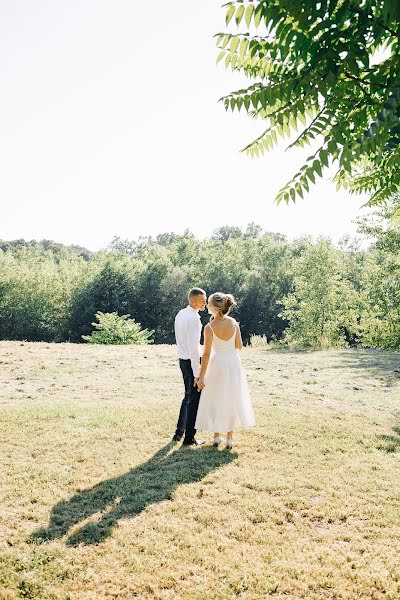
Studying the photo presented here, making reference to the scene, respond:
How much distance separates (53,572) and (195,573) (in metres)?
1.27

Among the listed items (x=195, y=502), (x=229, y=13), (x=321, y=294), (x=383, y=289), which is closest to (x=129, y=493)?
(x=195, y=502)

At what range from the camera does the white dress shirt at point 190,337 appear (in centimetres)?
769

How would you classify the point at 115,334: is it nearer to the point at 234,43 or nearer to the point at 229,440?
the point at 229,440

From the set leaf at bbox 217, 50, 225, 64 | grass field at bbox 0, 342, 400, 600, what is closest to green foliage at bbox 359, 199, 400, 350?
grass field at bbox 0, 342, 400, 600

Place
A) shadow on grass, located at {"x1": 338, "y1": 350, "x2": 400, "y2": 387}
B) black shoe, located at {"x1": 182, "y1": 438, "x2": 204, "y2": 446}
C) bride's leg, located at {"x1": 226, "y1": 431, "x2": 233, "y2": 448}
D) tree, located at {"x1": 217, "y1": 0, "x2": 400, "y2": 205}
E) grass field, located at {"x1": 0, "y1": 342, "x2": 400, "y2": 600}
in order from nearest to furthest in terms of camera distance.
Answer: tree, located at {"x1": 217, "y1": 0, "x2": 400, "y2": 205}
grass field, located at {"x1": 0, "y1": 342, "x2": 400, "y2": 600}
bride's leg, located at {"x1": 226, "y1": 431, "x2": 233, "y2": 448}
black shoe, located at {"x1": 182, "y1": 438, "x2": 204, "y2": 446}
shadow on grass, located at {"x1": 338, "y1": 350, "x2": 400, "y2": 387}

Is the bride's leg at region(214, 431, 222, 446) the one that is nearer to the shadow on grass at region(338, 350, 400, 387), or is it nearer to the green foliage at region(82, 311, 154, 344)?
the shadow on grass at region(338, 350, 400, 387)

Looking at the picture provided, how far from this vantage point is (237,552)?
180 inches

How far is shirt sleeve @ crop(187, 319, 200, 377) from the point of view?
302 inches

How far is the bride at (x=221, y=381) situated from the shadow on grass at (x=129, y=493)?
1.62ft

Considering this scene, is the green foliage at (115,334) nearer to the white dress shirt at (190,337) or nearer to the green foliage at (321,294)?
the green foliage at (321,294)

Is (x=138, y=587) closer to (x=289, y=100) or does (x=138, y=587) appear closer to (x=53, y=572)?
(x=53, y=572)

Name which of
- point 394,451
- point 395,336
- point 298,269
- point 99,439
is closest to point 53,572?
point 99,439

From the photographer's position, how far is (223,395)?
7.51 m

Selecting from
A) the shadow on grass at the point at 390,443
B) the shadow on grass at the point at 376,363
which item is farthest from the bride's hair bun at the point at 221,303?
the shadow on grass at the point at 376,363
